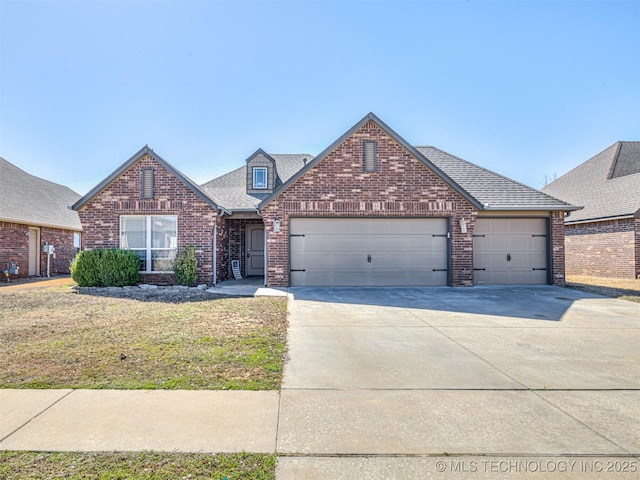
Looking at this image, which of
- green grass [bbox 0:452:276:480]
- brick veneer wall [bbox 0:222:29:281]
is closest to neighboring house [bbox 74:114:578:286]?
brick veneer wall [bbox 0:222:29:281]

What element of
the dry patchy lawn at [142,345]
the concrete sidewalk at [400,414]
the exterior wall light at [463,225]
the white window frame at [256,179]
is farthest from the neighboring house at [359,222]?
the concrete sidewalk at [400,414]

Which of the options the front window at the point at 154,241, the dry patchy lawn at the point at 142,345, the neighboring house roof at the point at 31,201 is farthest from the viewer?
the neighboring house roof at the point at 31,201

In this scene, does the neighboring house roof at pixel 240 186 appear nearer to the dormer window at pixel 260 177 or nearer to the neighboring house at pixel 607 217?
the dormer window at pixel 260 177

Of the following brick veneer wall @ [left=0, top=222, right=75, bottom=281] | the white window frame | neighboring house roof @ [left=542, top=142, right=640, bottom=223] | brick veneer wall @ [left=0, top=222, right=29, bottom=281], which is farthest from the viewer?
neighboring house roof @ [left=542, top=142, right=640, bottom=223]

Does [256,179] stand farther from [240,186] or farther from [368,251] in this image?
[368,251]

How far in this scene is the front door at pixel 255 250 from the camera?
16.2 meters

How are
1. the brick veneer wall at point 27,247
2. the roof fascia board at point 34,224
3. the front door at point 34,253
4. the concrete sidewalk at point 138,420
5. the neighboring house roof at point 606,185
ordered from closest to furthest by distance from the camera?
the concrete sidewalk at point 138,420 < the roof fascia board at point 34,224 < the brick veneer wall at point 27,247 < the neighboring house roof at point 606,185 < the front door at point 34,253

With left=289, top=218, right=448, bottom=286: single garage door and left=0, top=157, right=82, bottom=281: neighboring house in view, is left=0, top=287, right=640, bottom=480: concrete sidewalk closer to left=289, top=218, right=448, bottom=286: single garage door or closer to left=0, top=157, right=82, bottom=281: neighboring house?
left=289, top=218, right=448, bottom=286: single garage door

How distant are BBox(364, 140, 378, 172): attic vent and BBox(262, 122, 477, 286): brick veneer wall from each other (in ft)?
0.47

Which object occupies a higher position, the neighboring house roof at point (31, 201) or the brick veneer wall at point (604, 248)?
the neighboring house roof at point (31, 201)

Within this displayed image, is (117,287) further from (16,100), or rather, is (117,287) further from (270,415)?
(270,415)

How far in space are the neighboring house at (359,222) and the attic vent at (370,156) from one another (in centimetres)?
4

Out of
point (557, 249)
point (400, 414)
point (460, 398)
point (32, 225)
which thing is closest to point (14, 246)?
point (32, 225)

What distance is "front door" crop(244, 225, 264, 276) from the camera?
637 inches
